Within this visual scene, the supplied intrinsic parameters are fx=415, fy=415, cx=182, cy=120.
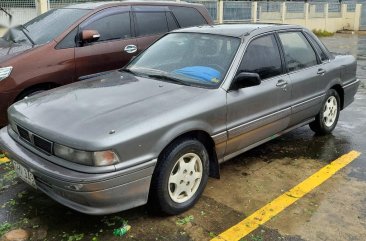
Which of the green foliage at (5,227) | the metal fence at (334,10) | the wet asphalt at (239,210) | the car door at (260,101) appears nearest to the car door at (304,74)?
the car door at (260,101)

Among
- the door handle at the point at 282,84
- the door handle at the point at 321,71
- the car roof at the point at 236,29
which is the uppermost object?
the car roof at the point at 236,29

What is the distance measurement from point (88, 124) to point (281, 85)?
2293mm

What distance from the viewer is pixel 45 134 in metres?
3.26

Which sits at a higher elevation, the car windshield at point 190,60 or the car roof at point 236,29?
the car roof at point 236,29

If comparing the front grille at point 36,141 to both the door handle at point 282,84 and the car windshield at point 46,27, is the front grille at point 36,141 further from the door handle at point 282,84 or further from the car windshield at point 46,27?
the door handle at point 282,84

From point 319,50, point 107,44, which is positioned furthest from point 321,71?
point 107,44

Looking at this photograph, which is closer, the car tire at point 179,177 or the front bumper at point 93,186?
the front bumper at point 93,186

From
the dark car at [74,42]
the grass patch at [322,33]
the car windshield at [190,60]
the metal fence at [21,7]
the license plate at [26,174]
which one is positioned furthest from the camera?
the grass patch at [322,33]

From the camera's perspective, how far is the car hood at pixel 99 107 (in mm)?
3193

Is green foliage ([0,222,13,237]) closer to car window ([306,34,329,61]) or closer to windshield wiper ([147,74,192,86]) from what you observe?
windshield wiper ([147,74,192,86])

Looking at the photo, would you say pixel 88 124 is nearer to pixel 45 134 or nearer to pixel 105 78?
pixel 45 134

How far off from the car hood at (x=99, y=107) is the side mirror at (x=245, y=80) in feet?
1.20

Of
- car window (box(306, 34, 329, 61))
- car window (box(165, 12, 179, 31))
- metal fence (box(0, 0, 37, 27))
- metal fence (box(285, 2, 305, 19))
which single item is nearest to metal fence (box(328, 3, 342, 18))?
metal fence (box(285, 2, 305, 19))

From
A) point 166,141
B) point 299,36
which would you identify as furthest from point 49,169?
point 299,36
